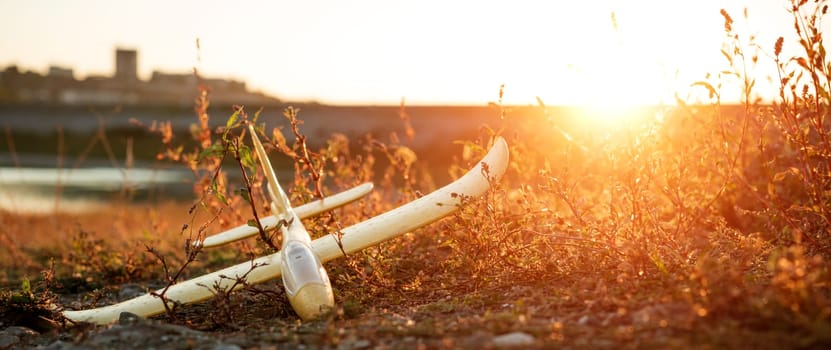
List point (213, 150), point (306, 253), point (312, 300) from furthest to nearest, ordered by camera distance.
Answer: point (306, 253), point (213, 150), point (312, 300)

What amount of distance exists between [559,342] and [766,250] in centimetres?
203

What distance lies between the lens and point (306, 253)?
390cm

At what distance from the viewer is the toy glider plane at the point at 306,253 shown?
12.0 ft

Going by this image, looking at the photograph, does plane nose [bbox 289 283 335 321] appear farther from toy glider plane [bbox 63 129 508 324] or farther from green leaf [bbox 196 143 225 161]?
green leaf [bbox 196 143 225 161]

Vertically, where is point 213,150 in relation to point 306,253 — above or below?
above

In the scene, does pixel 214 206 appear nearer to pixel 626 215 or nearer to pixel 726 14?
pixel 626 215

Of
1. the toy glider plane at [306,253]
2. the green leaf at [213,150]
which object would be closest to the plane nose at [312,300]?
the toy glider plane at [306,253]

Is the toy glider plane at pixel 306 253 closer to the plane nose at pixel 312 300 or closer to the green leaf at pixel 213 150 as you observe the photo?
the plane nose at pixel 312 300

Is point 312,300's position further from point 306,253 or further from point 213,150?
point 213,150

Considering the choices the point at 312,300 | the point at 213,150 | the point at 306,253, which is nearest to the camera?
the point at 312,300

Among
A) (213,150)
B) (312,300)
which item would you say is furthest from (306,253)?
(213,150)

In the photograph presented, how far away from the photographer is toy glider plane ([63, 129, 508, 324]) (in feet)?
12.0

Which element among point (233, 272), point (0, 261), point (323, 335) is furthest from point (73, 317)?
point (0, 261)

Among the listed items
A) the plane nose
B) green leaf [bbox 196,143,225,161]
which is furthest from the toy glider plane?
green leaf [bbox 196,143,225,161]
